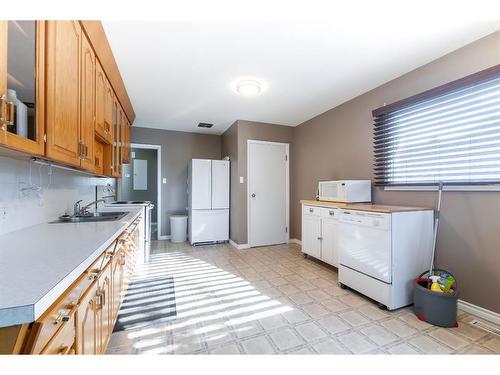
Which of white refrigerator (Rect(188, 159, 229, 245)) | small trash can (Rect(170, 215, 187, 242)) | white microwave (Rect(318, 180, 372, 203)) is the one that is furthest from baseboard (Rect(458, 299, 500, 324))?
small trash can (Rect(170, 215, 187, 242))

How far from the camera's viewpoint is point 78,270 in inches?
31.9

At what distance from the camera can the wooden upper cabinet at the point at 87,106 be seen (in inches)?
61.9

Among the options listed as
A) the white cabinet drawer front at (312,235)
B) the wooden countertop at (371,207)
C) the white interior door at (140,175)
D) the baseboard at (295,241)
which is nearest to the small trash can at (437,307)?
the wooden countertop at (371,207)

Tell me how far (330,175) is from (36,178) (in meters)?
3.44

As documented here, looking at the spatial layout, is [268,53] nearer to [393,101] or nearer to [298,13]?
[298,13]

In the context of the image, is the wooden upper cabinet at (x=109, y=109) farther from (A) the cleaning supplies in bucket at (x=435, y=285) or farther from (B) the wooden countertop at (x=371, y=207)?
(A) the cleaning supplies in bucket at (x=435, y=285)

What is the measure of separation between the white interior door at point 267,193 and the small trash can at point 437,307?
2645 millimetres

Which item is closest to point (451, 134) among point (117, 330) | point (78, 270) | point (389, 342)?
point (389, 342)

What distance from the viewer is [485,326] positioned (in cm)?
174

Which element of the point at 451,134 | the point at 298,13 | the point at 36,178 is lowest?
the point at 36,178

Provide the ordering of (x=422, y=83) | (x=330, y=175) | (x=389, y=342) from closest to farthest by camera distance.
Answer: (x=389, y=342) → (x=422, y=83) → (x=330, y=175)

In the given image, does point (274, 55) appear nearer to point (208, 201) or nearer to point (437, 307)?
point (437, 307)

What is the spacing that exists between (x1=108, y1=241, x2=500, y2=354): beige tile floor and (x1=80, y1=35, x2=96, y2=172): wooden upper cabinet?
1358 millimetres

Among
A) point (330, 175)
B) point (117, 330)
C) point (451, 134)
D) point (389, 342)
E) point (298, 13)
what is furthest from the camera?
point (330, 175)
